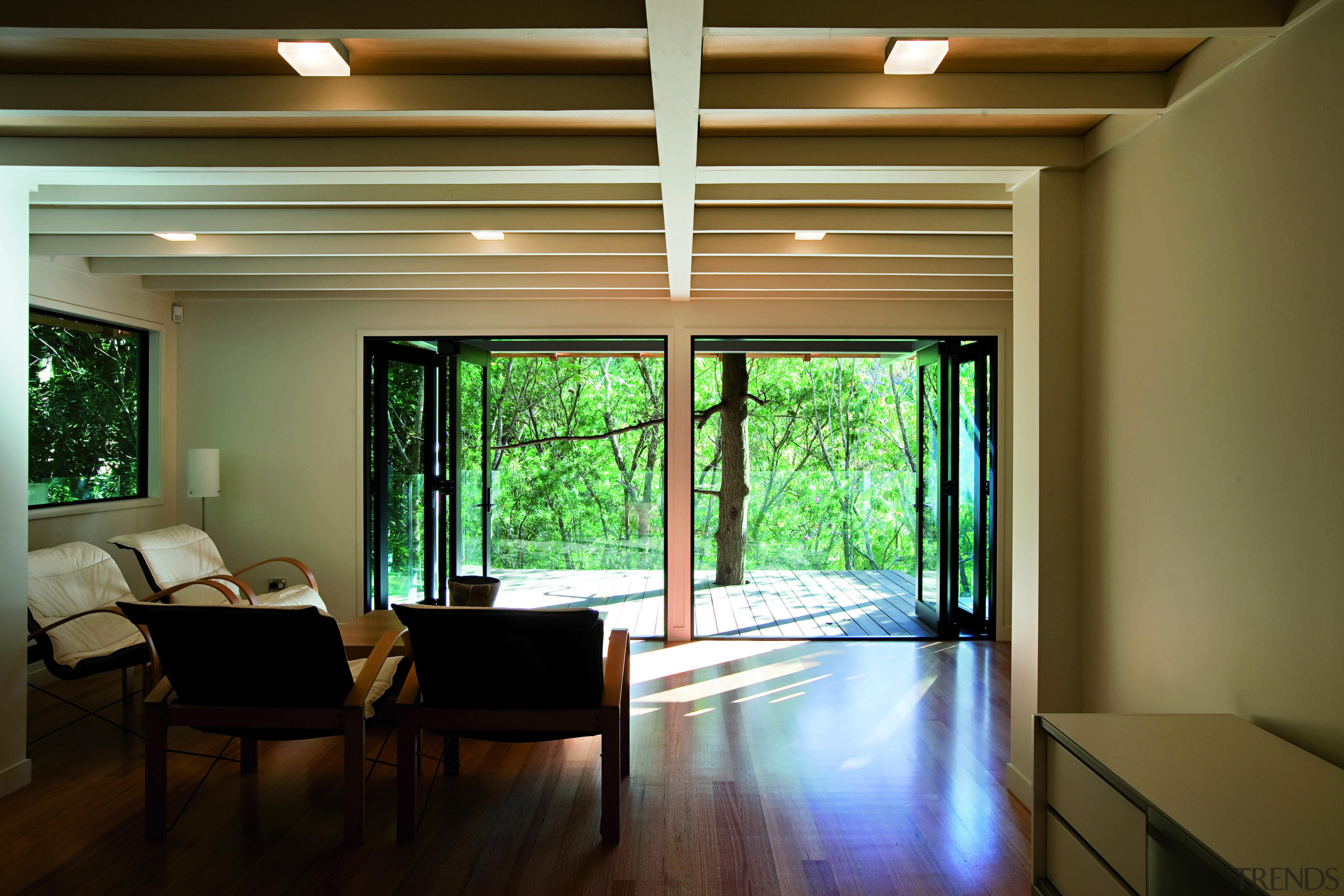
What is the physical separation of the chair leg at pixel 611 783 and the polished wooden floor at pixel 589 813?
0.18ft

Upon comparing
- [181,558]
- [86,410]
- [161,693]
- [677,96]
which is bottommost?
[161,693]

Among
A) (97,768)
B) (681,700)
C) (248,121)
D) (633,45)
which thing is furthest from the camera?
(681,700)

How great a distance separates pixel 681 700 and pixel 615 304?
9.41ft

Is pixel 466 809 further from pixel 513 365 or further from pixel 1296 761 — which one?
pixel 513 365

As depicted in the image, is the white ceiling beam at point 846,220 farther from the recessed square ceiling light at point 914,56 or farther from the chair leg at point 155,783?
the chair leg at point 155,783

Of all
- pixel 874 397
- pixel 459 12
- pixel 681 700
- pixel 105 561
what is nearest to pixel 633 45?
pixel 459 12

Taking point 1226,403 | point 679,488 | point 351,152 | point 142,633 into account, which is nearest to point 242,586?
point 142,633

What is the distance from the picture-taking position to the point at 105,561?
4512mm

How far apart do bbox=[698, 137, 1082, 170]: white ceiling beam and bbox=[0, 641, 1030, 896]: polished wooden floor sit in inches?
96.3

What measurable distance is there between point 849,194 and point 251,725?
10.2ft

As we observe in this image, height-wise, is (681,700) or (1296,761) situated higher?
(1296,761)

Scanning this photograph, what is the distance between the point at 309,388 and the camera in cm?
578

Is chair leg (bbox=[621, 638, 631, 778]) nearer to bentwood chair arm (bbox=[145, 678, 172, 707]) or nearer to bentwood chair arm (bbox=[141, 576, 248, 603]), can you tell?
bentwood chair arm (bbox=[145, 678, 172, 707])

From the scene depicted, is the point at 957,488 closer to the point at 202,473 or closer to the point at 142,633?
the point at 142,633
